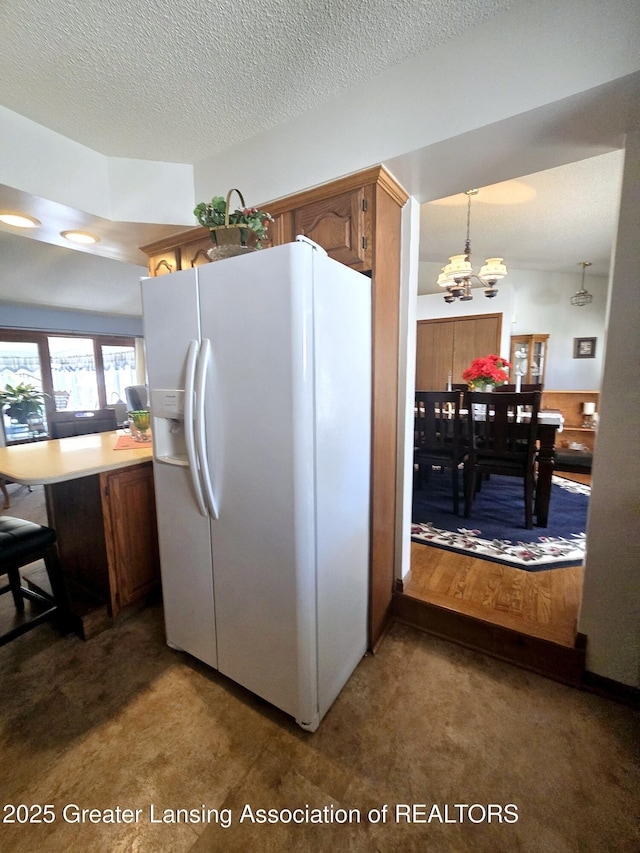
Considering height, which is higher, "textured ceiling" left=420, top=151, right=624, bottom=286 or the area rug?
"textured ceiling" left=420, top=151, right=624, bottom=286

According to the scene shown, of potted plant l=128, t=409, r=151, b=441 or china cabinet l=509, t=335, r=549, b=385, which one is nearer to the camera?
potted plant l=128, t=409, r=151, b=441

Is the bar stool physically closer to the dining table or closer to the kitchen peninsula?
the kitchen peninsula

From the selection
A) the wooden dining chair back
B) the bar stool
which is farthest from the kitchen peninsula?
the wooden dining chair back

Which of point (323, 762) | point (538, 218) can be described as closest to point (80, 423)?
point (323, 762)

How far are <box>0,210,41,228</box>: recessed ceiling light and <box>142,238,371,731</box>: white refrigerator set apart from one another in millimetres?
1307

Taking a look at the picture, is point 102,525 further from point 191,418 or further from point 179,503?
point 191,418

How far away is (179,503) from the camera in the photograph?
153 centimetres

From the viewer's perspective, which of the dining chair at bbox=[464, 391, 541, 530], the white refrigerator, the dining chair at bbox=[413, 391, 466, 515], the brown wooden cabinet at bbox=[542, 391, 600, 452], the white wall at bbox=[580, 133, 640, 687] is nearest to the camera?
the white refrigerator

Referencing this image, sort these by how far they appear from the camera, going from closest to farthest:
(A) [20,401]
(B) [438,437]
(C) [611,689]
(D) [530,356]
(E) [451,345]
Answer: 1. (C) [611,689]
2. (B) [438,437]
3. (A) [20,401]
4. (E) [451,345]
5. (D) [530,356]

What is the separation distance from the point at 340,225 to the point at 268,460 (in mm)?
1111

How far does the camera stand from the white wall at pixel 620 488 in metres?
1.29

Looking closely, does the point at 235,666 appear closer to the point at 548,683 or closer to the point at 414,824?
the point at 414,824

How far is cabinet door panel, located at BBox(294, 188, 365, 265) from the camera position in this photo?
4.96 feet

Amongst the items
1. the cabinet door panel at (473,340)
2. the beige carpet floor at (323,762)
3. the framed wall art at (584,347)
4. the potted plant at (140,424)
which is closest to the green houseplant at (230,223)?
the potted plant at (140,424)
